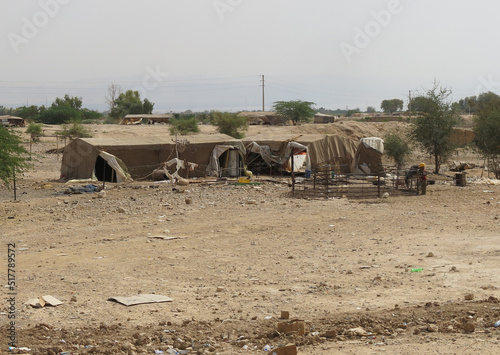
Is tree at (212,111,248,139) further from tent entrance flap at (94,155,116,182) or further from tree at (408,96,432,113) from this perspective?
tent entrance flap at (94,155,116,182)

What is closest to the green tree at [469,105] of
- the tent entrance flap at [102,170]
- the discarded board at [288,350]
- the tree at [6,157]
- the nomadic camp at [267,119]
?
the nomadic camp at [267,119]

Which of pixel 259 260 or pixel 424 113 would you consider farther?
pixel 424 113

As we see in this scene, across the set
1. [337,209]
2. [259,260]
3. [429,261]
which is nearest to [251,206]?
[337,209]

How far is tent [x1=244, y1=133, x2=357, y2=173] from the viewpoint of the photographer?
2895 centimetres

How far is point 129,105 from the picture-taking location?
308 feet

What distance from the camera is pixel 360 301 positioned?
338 inches

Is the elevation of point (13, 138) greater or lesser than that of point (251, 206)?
greater

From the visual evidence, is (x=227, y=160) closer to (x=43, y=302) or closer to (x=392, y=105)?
(x=43, y=302)

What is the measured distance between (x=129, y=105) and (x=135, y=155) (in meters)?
69.4

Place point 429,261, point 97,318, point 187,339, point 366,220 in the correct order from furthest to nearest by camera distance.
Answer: point 366,220 → point 429,261 → point 97,318 → point 187,339

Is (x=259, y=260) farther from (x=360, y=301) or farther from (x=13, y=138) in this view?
(x=13, y=138)

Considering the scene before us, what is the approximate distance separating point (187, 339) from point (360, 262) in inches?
205

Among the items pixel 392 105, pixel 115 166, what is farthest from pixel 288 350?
pixel 392 105

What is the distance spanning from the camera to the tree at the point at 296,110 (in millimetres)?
64938
